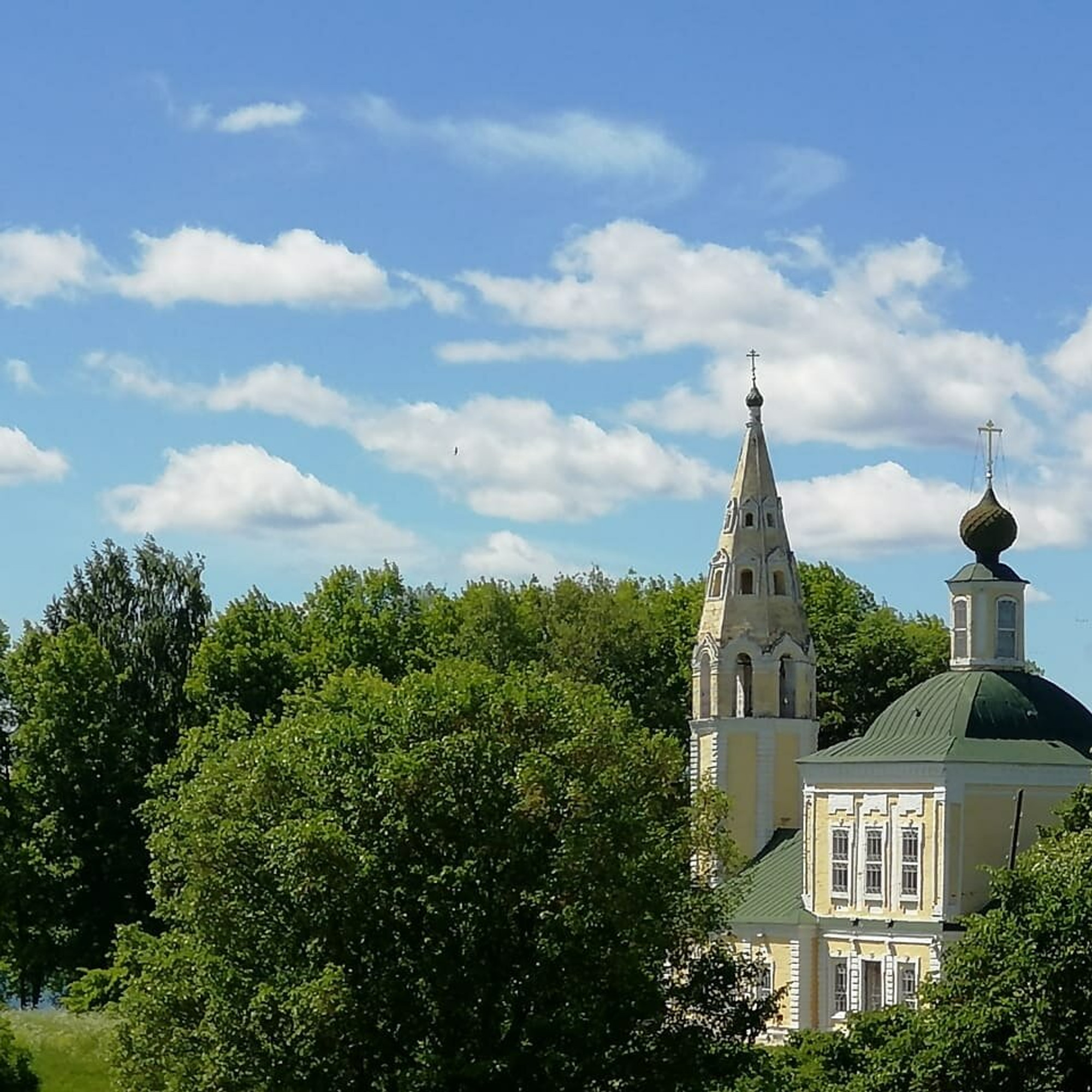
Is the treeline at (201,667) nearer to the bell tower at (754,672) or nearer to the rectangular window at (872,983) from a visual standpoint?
the bell tower at (754,672)

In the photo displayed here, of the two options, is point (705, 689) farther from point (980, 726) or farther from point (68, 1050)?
point (68, 1050)

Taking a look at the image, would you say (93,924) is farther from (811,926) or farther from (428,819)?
(428,819)

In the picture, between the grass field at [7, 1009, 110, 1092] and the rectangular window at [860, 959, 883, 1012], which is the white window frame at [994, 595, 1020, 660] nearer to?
the rectangular window at [860, 959, 883, 1012]

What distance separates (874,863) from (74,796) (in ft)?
80.5

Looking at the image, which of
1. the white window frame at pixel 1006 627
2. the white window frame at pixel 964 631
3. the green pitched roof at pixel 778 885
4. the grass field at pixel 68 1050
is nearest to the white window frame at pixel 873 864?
the green pitched roof at pixel 778 885

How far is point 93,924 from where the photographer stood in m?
75.6

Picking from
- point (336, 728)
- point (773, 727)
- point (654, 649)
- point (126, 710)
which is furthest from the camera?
point (654, 649)

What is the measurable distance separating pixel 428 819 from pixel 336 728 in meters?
2.89

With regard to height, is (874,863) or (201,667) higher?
(201,667)

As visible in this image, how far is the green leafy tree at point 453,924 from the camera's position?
145 ft

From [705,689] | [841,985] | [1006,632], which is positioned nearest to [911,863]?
[841,985]

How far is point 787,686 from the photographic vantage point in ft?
238

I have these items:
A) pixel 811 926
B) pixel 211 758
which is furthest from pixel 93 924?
pixel 211 758

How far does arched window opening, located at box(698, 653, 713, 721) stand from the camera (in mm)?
72300
